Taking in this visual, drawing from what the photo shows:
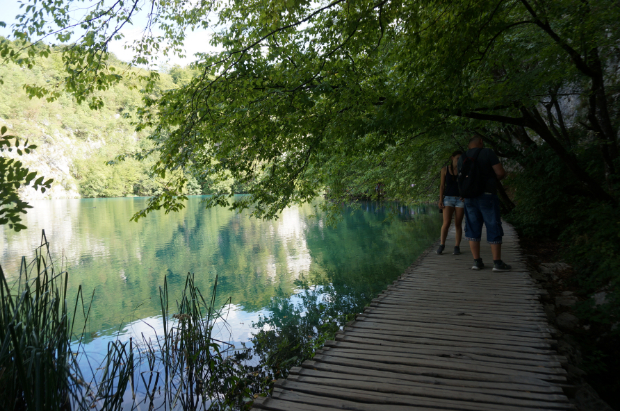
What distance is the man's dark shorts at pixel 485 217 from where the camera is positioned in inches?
166

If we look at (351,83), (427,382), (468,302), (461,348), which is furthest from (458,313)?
(351,83)

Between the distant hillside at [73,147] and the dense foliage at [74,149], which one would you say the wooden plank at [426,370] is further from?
the distant hillside at [73,147]

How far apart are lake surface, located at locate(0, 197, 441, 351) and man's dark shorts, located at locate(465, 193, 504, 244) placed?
325cm

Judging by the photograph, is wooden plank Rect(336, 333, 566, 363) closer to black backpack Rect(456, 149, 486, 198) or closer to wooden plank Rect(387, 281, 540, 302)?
wooden plank Rect(387, 281, 540, 302)

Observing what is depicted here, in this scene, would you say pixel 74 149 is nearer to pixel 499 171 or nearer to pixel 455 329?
pixel 499 171

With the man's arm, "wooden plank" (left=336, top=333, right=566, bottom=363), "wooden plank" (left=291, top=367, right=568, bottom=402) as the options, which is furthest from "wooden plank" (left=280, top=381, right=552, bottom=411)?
the man's arm

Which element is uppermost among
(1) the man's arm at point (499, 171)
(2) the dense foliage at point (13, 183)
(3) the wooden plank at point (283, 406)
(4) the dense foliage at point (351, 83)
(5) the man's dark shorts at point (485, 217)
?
(4) the dense foliage at point (351, 83)

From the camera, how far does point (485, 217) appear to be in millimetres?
4309

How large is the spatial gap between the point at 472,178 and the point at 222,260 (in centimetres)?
907

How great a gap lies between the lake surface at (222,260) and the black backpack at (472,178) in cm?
359

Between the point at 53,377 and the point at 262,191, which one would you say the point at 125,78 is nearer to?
the point at 262,191

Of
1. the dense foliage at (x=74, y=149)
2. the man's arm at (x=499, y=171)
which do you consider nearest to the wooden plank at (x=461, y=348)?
the man's arm at (x=499, y=171)

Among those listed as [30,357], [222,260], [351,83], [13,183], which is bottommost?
[222,260]

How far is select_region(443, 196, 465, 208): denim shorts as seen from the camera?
5.18 m
